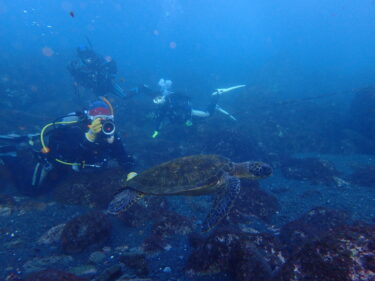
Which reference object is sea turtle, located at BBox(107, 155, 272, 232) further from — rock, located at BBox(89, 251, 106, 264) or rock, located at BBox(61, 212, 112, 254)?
rock, located at BBox(89, 251, 106, 264)

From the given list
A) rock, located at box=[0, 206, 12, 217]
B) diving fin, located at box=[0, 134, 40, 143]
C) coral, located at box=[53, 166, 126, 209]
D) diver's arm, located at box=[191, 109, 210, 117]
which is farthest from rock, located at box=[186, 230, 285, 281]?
diver's arm, located at box=[191, 109, 210, 117]

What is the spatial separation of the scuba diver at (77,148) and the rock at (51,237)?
6.94 feet

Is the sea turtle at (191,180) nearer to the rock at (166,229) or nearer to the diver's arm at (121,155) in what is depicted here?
the rock at (166,229)

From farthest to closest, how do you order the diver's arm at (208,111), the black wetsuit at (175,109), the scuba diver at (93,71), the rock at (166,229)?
the scuba diver at (93,71)
the diver's arm at (208,111)
the black wetsuit at (175,109)
the rock at (166,229)

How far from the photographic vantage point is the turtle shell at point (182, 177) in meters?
4.74

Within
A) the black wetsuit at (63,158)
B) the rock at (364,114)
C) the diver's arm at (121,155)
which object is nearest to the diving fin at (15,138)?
the black wetsuit at (63,158)

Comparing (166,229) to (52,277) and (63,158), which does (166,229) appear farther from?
(63,158)

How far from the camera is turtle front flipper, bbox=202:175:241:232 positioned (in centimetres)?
401

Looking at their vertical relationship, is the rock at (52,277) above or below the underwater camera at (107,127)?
below

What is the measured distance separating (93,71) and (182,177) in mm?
13305

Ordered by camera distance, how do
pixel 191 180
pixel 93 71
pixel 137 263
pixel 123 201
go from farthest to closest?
pixel 93 71
pixel 191 180
pixel 123 201
pixel 137 263

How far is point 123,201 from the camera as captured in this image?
15.3ft

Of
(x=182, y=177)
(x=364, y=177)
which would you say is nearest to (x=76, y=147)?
(x=182, y=177)

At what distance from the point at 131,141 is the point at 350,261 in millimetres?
13040
